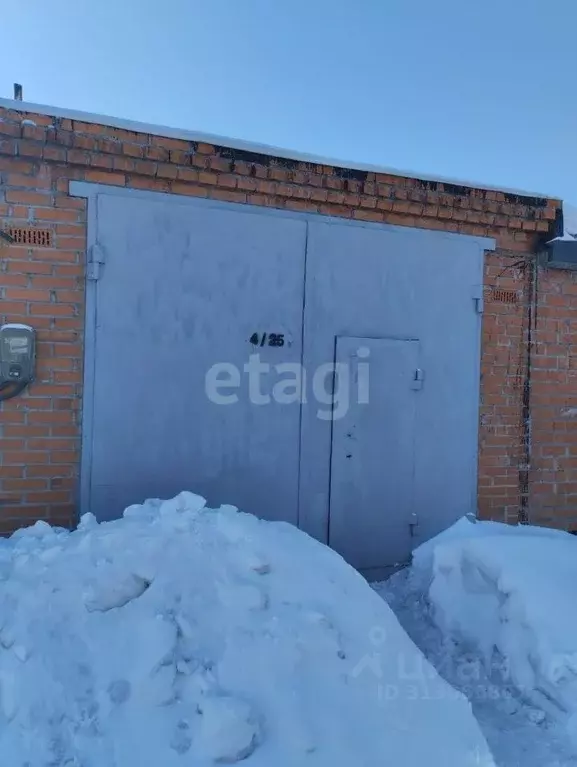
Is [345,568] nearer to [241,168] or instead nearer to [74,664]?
[74,664]

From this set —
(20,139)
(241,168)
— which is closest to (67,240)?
(20,139)

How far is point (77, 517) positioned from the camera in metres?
3.44

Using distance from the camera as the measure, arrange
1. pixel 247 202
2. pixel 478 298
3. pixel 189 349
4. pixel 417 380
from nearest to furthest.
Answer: pixel 189 349 < pixel 247 202 < pixel 417 380 < pixel 478 298

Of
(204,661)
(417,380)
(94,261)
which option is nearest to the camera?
(204,661)

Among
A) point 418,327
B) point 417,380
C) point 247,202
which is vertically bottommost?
point 417,380

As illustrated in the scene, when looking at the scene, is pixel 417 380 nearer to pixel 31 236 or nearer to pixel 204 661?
pixel 204 661

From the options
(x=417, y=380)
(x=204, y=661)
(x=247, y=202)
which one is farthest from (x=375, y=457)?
(x=204, y=661)

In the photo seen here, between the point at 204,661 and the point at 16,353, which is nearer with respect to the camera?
the point at 204,661

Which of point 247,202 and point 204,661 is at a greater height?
point 247,202

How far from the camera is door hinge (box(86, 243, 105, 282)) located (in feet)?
11.2

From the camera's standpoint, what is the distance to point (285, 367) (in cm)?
387

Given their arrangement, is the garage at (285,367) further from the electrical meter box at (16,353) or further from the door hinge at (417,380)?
the electrical meter box at (16,353)

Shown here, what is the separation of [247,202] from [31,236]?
136 cm

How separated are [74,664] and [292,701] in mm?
822
